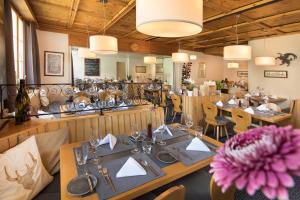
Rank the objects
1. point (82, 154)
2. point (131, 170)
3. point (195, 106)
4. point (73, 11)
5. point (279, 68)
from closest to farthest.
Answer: point (131, 170) → point (82, 154) → point (73, 11) → point (195, 106) → point (279, 68)

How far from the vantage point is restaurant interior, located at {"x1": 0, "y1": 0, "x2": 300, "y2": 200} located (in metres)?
0.62

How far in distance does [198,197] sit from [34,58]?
4578 millimetres

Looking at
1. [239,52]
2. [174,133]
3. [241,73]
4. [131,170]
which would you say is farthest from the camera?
[241,73]

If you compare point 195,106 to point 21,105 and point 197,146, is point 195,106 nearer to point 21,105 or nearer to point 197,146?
point 197,146

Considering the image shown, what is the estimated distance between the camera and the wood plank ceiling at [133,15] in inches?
125

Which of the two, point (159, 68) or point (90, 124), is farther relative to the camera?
point (159, 68)

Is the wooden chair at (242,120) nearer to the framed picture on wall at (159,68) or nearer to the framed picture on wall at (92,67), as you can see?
the framed picture on wall at (92,67)

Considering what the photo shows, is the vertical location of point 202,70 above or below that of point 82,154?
above

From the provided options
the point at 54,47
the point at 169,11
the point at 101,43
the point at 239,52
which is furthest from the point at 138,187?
the point at 54,47

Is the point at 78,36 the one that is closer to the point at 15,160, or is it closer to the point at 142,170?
the point at 15,160

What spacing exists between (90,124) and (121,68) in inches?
231

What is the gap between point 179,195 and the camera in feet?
3.10

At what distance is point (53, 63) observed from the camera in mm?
5230

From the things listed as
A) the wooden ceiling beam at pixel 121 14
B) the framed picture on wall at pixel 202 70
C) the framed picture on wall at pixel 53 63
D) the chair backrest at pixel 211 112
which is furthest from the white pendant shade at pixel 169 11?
the framed picture on wall at pixel 202 70
